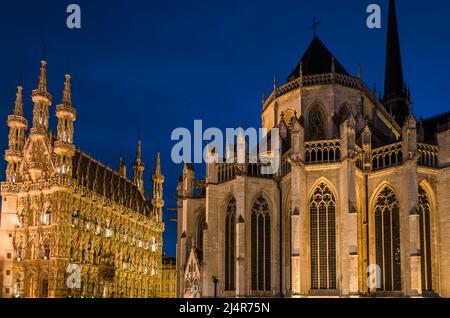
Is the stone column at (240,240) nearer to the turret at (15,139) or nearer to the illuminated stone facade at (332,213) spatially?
the illuminated stone facade at (332,213)

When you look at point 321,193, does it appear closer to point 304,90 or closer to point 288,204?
point 288,204

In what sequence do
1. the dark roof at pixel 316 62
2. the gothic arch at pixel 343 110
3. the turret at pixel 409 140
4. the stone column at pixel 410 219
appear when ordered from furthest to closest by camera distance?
the dark roof at pixel 316 62, the gothic arch at pixel 343 110, the turret at pixel 409 140, the stone column at pixel 410 219

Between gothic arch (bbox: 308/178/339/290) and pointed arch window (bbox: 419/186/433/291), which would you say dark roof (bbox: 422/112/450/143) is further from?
gothic arch (bbox: 308/178/339/290)

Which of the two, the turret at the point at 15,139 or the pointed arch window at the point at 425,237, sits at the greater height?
the turret at the point at 15,139

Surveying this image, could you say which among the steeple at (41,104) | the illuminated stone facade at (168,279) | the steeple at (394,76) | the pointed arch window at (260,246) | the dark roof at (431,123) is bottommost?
the illuminated stone facade at (168,279)

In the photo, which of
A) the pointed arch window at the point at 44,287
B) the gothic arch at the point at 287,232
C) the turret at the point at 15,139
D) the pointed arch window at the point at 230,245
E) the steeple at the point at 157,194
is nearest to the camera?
the gothic arch at the point at 287,232

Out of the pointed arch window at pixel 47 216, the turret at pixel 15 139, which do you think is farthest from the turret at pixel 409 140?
the turret at pixel 15 139

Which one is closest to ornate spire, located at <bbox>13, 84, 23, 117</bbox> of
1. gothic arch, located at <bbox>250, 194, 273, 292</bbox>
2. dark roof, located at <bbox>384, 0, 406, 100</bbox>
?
gothic arch, located at <bbox>250, 194, 273, 292</bbox>

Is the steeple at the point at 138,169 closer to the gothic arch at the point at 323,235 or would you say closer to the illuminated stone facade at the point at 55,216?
the illuminated stone facade at the point at 55,216

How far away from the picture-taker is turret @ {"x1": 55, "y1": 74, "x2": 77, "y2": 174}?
68125 millimetres

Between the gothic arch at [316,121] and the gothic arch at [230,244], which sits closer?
the gothic arch at [230,244]

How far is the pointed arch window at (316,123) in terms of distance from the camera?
188 ft

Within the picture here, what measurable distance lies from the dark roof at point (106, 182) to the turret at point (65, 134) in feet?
10.4
